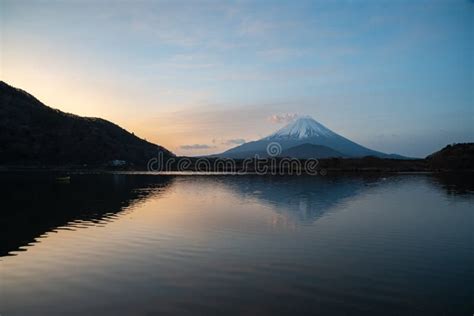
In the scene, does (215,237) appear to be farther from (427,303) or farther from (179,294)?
(427,303)

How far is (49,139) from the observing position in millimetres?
156500

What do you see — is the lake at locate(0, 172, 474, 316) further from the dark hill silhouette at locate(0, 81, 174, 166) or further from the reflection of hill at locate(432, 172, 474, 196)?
the dark hill silhouette at locate(0, 81, 174, 166)

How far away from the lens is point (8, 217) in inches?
1143

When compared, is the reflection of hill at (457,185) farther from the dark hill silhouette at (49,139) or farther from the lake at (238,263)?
the dark hill silhouette at (49,139)

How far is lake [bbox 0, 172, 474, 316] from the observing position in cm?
1130

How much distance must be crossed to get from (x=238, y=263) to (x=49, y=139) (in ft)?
531

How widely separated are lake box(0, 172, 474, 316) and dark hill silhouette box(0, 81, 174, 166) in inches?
5023

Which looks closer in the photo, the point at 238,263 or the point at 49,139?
the point at 238,263

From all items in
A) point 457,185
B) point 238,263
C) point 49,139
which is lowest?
point 238,263

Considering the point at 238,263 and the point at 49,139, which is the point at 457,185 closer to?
the point at 238,263

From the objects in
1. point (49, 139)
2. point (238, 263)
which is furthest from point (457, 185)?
point (49, 139)

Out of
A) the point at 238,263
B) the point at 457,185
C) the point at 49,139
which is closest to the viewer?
the point at 238,263

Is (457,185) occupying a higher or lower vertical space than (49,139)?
lower

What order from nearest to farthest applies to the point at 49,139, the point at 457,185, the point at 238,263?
the point at 238,263
the point at 457,185
the point at 49,139
